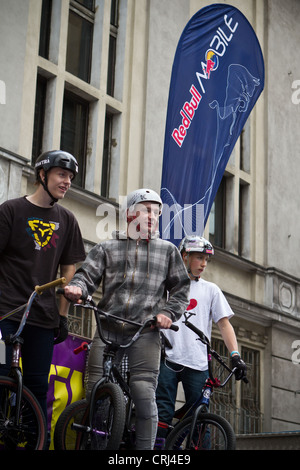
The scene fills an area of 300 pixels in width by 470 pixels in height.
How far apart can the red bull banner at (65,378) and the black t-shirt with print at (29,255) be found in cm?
136

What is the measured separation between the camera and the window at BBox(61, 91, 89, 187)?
43.7 ft

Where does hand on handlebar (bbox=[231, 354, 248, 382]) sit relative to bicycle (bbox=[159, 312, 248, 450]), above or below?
above

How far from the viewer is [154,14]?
587 inches

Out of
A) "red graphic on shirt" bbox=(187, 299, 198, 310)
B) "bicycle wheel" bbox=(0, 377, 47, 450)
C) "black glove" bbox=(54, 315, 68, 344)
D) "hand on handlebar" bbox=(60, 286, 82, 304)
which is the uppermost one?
"red graphic on shirt" bbox=(187, 299, 198, 310)

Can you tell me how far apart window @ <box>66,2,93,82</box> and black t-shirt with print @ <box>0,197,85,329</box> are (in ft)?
27.8

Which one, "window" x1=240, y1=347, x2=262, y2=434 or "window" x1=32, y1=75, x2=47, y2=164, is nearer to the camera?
"window" x1=32, y1=75, x2=47, y2=164

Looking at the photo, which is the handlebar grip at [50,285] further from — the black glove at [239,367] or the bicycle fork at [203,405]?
the black glove at [239,367]

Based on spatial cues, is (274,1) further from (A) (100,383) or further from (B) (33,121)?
(A) (100,383)

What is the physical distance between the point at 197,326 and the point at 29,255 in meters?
1.86

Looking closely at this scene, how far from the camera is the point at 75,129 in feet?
44.4

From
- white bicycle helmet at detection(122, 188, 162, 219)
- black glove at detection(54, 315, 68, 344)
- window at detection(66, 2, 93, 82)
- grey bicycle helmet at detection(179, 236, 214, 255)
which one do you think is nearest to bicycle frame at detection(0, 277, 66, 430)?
black glove at detection(54, 315, 68, 344)

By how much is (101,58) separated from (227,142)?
12.6 ft

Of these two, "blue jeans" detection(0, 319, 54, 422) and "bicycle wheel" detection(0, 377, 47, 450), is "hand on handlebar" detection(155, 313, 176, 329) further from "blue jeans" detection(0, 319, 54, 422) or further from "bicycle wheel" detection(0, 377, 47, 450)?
"bicycle wheel" detection(0, 377, 47, 450)

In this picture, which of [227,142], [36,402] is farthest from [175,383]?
[227,142]
